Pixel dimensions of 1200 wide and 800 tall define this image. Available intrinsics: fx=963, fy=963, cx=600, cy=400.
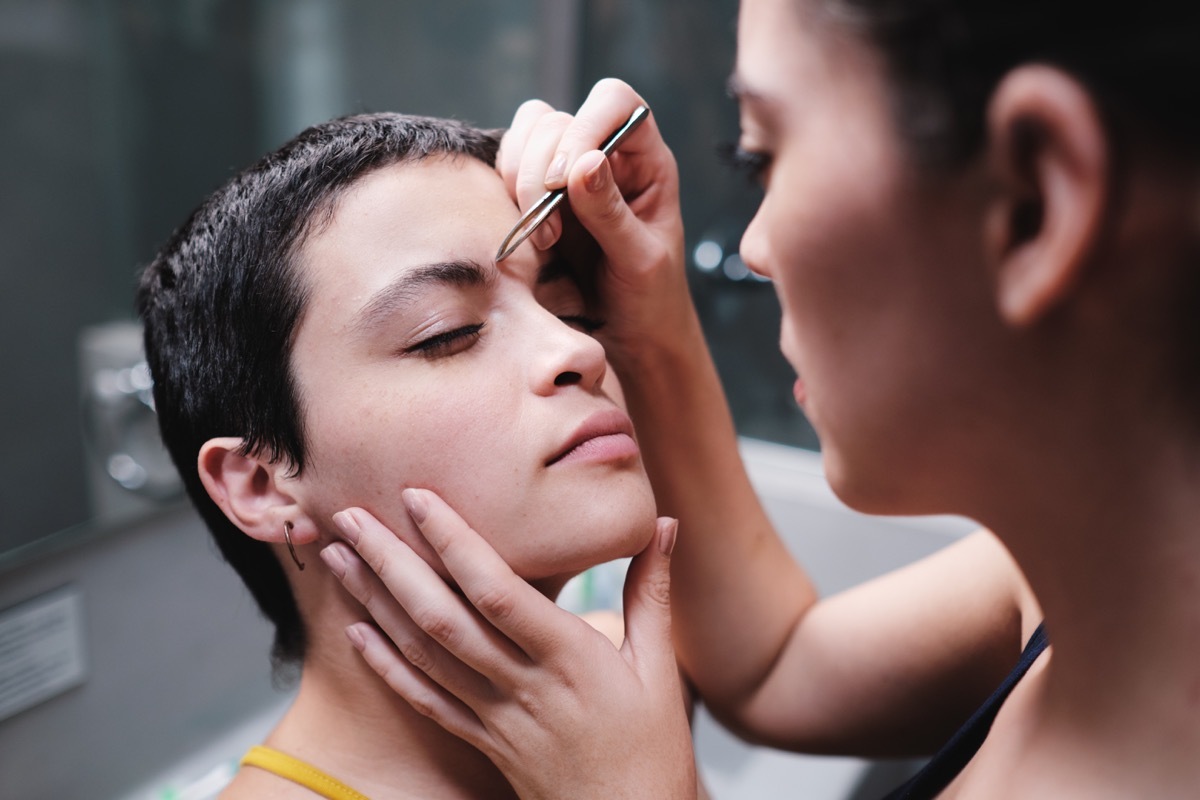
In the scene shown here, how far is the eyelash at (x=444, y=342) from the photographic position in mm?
807

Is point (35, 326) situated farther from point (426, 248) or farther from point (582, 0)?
point (582, 0)

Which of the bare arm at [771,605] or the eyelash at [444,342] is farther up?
the eyelash at [444,342]

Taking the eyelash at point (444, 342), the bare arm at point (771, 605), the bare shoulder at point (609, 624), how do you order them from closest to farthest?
the eyelash at point (444, 342) → the bare arm at point (771, 605) → the bare shoulder at point (609, 624)

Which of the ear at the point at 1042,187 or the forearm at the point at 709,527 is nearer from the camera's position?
the ear at the point at 1042,187

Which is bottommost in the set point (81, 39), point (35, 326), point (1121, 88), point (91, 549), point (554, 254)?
point (91, 549)

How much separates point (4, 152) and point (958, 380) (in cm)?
119

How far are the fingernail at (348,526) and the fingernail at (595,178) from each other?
0.33 meters

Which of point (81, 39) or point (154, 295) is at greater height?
point (81, 39)

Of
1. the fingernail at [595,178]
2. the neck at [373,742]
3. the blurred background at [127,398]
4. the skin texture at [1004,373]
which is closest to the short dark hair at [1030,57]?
the skin texture at [1004,373]

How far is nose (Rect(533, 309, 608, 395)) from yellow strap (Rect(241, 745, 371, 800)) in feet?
1.30

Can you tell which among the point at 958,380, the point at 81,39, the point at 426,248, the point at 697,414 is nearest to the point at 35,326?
the point at 81,39

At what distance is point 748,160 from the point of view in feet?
2.10

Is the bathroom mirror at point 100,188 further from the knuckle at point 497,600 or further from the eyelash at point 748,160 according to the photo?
the eyelash at point 748,160

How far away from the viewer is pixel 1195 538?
53 cm
